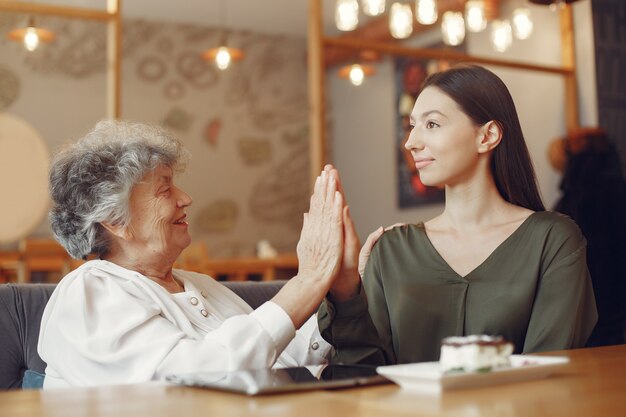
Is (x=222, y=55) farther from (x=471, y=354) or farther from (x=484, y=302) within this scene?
(x=471, y=354)

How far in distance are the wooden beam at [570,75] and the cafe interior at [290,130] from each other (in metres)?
0.01

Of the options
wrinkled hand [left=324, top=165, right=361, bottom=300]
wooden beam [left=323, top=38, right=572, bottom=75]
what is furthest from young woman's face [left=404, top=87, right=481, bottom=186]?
wooden beam [left=323, top=38, right=572, bottom=75]

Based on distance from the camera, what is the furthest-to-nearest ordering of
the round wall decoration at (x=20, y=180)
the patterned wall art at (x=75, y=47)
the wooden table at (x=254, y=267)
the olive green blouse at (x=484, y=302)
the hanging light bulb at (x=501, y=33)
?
the patterned wall art at (x=75, y=47) → the hanging light bulb at (x=501, y=33) → the wooden table at (x=254, y=267) → the round wall decoration at (x=20, y=180) → the olive green blouse at (x=484, y=302)

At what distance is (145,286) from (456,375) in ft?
2.74

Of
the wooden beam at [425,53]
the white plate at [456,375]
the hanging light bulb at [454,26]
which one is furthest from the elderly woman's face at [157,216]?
the hanging light bulb at [454,26]

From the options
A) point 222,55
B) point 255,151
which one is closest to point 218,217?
point 255,151

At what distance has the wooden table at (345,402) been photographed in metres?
0.98

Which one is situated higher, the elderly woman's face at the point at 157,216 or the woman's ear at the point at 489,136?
the woman's ear at the point at 489,136

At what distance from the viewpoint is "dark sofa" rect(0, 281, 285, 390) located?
196 cm

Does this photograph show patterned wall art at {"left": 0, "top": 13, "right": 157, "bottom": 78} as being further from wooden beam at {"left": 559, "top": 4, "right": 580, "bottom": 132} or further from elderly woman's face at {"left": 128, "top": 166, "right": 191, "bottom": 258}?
elderly woman's face at {"left": 128, "top": 166, "right": 191, "bottom": 258}

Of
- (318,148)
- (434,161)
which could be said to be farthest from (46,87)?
(434,161)

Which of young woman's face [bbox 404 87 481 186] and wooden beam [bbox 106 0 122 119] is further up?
wooden beam [bbox 106 0 122 119]

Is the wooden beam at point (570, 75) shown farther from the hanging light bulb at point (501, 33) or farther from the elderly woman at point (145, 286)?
the elderly woman at point (145, 286)

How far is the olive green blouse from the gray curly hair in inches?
20.4
